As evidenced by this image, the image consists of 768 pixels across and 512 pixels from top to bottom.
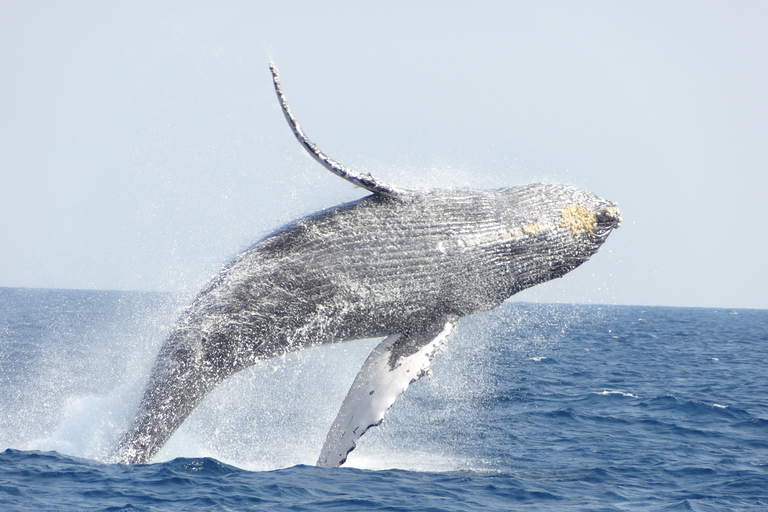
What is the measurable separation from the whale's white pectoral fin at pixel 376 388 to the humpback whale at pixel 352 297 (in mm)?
13

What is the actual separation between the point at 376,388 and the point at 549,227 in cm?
296

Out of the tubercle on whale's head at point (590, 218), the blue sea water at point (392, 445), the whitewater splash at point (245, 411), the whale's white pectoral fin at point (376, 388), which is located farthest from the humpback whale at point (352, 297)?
the tubercle on whale's head at point (590, 218)

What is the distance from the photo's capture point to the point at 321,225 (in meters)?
8.09

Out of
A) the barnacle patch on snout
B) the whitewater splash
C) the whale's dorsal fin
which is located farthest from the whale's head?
the whale's dorsal fin

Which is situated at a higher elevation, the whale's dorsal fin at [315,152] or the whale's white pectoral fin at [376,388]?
the whale's dorsal fin at [315,152]

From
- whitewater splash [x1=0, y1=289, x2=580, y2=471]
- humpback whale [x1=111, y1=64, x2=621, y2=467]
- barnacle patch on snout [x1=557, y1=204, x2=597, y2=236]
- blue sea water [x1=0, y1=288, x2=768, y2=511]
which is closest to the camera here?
humpback whale [x1=111, y1=64, x2=621, y2=467]

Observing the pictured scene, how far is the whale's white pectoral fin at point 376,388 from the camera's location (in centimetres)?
812

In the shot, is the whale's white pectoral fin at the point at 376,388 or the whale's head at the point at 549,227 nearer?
the whale's white pectoral fin at the point at 376,388

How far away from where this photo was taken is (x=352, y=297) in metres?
8.08

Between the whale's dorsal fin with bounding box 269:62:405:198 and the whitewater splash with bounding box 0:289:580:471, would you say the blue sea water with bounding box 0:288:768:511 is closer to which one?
the whitewater splash with bounding box 0:289:580:471

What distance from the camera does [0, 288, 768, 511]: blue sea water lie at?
8648 millimetres

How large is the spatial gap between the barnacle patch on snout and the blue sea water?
184cm

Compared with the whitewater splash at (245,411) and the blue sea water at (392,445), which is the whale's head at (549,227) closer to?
the whitewater splash at (245,411)

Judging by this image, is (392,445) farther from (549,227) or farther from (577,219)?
(577,219)
